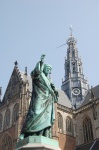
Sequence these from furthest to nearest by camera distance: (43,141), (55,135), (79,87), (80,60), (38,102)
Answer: (80,60)
(79,87)
(55,135)
(38,102)
(43,141)

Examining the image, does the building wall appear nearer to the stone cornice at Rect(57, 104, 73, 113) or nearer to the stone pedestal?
the stone cornice at Rect(57, 104, 73, 113)

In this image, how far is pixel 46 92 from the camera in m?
6.88

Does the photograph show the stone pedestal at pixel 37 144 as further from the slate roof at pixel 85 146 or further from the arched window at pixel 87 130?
the arched window at pixel 87 130

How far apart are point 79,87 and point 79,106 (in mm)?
4687

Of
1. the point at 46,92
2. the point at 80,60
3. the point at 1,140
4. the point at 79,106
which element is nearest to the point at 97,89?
the point at 79,106

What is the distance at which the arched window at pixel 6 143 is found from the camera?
31.6 metres

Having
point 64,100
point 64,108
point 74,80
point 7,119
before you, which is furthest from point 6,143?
point 74,80

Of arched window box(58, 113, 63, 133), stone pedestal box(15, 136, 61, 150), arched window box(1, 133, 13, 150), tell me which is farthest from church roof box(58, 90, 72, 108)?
stone pedestal box(15, 136, 61, 150)

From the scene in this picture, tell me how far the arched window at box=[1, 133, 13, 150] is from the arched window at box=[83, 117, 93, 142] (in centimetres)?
1026

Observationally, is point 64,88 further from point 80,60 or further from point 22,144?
point 22,144

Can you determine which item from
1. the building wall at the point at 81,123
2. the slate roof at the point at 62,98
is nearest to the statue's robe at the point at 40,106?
the building wall at the point at 81,123

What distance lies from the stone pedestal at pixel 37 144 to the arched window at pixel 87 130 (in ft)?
92.7

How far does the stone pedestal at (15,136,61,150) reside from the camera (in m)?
5.63

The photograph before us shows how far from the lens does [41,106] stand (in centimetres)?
659
